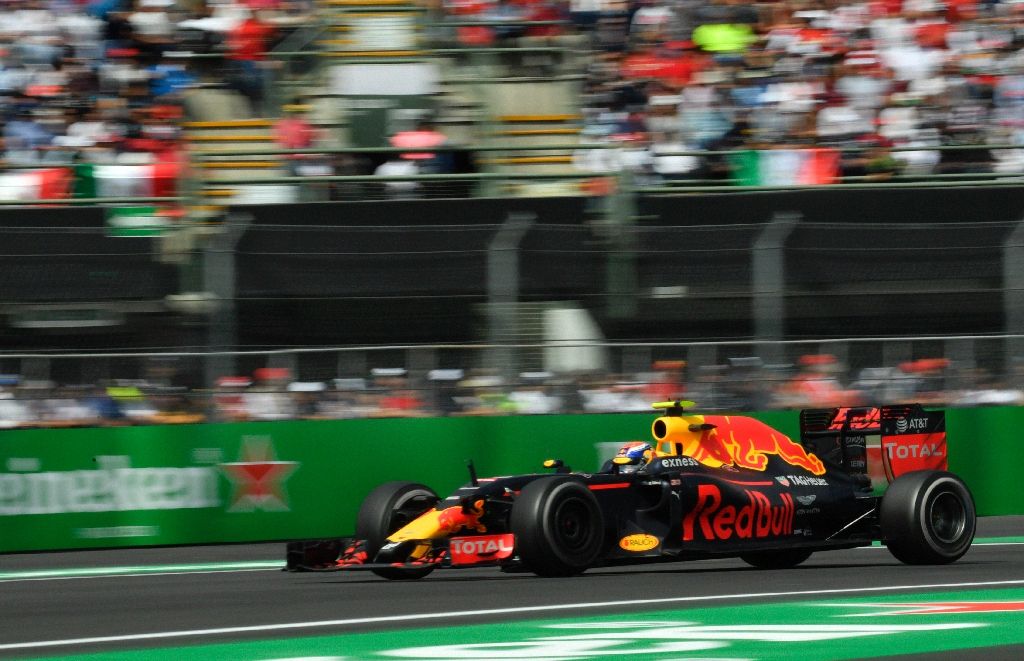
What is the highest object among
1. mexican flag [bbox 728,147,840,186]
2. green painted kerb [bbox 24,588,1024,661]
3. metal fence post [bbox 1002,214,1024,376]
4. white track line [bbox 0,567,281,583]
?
mexican flag [bbox 728,147,840,186]

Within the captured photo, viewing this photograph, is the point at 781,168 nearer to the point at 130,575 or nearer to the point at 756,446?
the point at 756,446

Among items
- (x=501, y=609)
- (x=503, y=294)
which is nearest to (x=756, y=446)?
(x=501, y=609)

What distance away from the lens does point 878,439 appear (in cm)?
1083

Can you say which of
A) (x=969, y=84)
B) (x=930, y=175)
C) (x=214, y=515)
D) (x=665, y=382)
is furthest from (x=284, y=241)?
(x=969, y=84)

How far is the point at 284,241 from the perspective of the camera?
45.9 ft

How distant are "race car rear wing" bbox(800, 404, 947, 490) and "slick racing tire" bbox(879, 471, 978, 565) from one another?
1.07ft

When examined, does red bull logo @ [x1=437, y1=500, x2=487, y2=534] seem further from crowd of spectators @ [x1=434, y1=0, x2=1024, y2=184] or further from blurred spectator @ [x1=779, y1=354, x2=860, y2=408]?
crowd of spectators @ [x1=434, y1=0, x2=1024, y2=184]

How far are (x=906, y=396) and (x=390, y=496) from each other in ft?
19.8

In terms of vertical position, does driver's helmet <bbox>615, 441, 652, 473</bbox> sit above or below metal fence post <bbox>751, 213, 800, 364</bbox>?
below

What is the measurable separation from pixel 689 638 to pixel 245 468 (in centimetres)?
779

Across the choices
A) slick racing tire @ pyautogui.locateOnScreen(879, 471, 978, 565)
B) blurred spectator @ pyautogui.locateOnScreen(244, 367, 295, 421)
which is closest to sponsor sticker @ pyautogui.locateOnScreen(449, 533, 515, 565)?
slick racing tire @ pyautogui.locateOnScreen(879, 471, 978, 565)

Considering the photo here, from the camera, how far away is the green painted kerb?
6.19m

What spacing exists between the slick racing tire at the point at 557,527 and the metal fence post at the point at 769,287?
4994 mm

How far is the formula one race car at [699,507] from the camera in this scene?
370 inches
